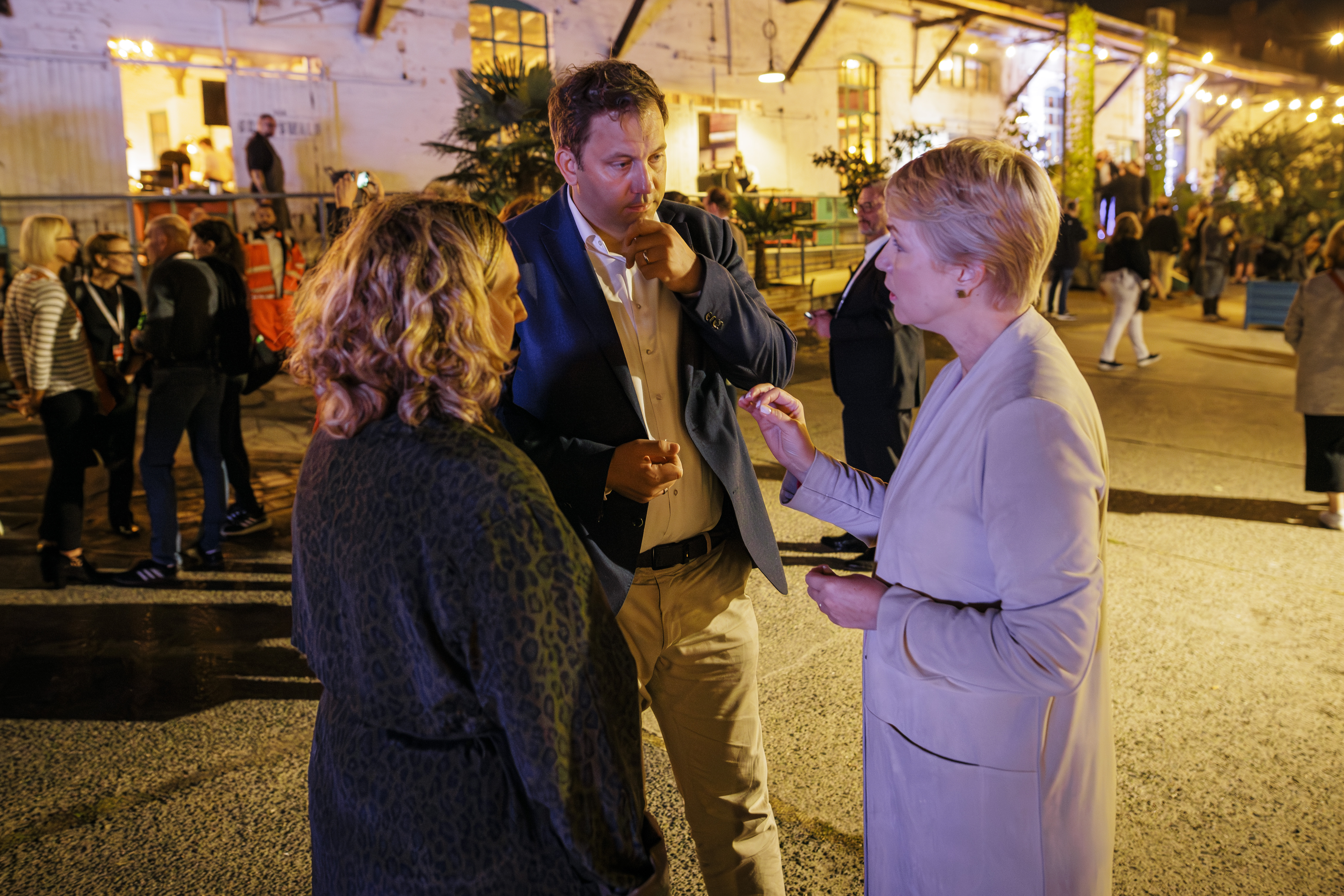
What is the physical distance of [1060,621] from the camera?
4.37ft

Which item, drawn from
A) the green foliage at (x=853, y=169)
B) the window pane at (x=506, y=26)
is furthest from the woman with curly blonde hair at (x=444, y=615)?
the window pane at (x=506, y=26)

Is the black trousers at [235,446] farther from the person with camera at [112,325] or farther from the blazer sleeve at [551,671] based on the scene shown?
the blazer sleeve at [551,671]

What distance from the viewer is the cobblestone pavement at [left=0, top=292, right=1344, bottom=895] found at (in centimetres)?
272

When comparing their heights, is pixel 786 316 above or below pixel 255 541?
above

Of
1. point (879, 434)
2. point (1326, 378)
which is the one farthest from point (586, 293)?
point (1326, 378)

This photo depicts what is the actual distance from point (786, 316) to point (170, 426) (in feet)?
35.0

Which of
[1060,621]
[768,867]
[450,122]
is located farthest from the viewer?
[450,122]

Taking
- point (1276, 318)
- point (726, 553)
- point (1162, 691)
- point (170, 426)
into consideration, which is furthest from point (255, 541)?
point (1276, 318)

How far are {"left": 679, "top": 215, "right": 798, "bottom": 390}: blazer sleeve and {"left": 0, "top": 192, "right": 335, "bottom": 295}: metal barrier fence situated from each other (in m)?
10.9

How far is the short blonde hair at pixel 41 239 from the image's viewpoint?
16.4 ft

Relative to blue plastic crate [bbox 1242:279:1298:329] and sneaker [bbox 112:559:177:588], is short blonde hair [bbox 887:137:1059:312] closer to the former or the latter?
sneaker [bbox 112:559:177:588]

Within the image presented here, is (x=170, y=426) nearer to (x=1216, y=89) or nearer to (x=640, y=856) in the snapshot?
(x=640, y=856)

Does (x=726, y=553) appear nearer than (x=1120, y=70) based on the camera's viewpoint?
Yes

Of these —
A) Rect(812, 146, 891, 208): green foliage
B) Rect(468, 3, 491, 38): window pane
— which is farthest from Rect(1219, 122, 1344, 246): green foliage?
Rect(468, 3, 491, 38): window pane
